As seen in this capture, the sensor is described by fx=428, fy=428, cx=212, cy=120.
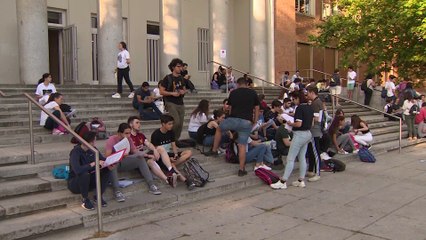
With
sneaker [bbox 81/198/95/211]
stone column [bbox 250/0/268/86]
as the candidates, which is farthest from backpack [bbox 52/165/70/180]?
stone column [bbox 250/0/268/86]

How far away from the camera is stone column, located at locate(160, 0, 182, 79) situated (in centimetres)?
1581

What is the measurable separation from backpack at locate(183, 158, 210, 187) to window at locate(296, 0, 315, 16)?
66.9ft

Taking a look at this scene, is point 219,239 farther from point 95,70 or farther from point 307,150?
point 95,70

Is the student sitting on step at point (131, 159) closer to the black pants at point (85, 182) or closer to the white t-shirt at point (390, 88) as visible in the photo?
the black pants at point (85, 182)

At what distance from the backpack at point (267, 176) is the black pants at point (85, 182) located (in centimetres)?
302

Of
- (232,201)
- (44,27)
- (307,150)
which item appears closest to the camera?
(232,201)

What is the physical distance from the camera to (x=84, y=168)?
5.67m

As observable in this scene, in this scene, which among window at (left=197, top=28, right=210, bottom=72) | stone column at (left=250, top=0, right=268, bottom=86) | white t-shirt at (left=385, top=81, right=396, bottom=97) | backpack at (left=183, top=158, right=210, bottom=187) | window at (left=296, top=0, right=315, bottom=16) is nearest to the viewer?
backpack at (left=183, top=158, right=210, bottom=187)

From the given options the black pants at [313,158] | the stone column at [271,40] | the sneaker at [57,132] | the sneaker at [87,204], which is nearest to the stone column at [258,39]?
the stone column at [271,40]

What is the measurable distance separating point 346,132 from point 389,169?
215 centimetres

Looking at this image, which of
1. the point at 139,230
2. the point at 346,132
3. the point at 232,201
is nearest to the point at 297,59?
the point at 346,132

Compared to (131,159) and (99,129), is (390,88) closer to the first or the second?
(99,129)

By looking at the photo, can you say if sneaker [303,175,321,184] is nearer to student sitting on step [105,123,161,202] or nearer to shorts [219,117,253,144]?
shorts [219,117,253,144]

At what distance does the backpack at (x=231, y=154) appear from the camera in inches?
325
